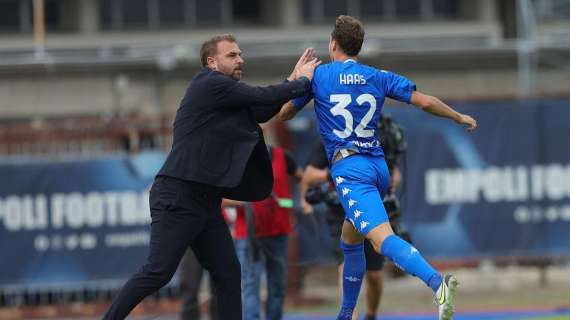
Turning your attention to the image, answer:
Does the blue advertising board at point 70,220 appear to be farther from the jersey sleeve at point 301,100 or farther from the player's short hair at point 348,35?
the player's short hair at point 348,35

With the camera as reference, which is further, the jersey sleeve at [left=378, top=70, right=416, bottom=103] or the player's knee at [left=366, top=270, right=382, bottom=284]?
the player's knee at [left=366, top=270, right=382, bottom=284]

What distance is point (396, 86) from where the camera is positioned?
26.5 ft

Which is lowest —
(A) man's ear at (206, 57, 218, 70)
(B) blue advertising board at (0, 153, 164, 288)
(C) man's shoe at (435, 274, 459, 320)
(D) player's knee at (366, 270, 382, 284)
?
(B) blue advertising board at (0, 153, 164, 288)

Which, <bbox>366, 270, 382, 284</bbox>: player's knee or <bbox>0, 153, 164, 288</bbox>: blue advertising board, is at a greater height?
<bbox>366, 270, 382, 284</bbox>: player's knee

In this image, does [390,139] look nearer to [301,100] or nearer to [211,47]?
[301,100]

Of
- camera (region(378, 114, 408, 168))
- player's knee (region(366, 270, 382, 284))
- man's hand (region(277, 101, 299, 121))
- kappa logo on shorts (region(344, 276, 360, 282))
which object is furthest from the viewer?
player's knee (region(366, 270, 382, 284))

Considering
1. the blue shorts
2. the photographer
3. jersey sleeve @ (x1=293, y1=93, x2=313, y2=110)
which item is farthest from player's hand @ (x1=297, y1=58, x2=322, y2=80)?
the photographer

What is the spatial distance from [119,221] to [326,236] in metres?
2.72

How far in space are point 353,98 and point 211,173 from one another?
1.06 m

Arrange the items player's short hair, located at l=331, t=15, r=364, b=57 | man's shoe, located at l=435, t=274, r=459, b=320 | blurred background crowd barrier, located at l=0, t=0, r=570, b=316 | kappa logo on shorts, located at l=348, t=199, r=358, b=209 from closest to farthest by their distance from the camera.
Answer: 1. man's shoe, located at l=435, t=274, r=459, b=320
2. kappa logo on shorts, located at l=348, t=199, r=358, b=209
3. player's short hair, located at l=331, t=15, r=364, b=57
4. blurred background crowd barrier, located at l=0, t=0, r=570, b=316

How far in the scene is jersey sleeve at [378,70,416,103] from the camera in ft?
26.4

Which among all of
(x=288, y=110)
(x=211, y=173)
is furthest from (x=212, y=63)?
(x=211, y=173)

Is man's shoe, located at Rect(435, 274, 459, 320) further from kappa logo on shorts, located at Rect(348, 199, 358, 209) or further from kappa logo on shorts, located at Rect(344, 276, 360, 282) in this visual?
kappa logo on shorts, located at Rect(344, 276, 360, 282)

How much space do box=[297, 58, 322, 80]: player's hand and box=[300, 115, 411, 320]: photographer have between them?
2.02 m
